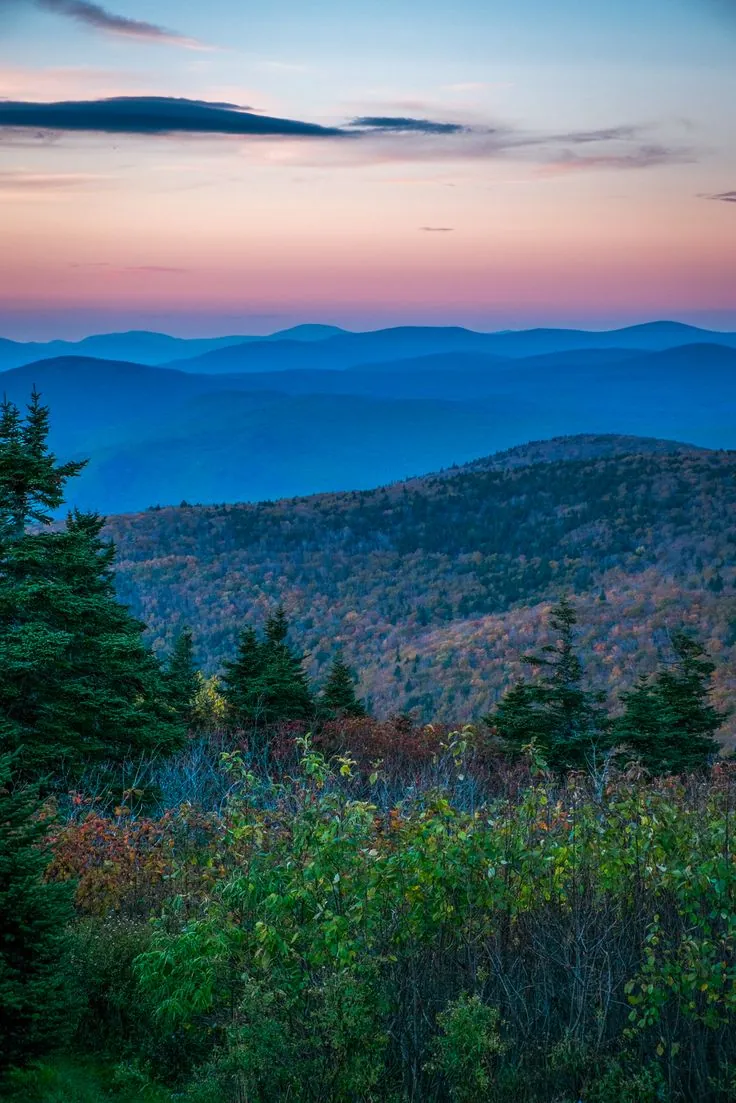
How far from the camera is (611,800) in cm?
777

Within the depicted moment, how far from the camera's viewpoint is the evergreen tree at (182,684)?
19.9 metres

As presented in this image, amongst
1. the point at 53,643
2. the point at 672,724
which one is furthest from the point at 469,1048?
the point at 672,724

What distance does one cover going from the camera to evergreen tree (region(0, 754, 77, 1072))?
21.2 feet

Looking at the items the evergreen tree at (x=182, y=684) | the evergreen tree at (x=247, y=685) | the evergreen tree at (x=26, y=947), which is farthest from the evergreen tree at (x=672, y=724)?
the evergreen tree at (x=26, y=947)

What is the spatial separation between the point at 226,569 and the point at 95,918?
7935cm

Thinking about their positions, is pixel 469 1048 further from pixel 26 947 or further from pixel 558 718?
pixel 558 718

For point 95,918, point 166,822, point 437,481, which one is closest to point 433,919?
point 95,918

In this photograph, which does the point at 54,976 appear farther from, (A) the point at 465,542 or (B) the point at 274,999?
(A) the point at 465,542

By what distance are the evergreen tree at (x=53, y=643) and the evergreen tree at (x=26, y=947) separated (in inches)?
289

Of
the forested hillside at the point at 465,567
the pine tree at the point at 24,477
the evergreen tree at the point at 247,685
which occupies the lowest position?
the forested hillside at the point at 465,567

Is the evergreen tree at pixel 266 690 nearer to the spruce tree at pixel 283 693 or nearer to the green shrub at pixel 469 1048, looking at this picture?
the spruce tree at pixel 283 693

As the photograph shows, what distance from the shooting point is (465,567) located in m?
82.8

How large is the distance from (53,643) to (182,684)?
6.98 meters

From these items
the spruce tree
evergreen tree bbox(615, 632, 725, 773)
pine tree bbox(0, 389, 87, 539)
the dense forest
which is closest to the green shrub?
the dense forest
